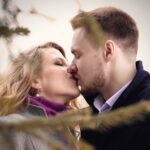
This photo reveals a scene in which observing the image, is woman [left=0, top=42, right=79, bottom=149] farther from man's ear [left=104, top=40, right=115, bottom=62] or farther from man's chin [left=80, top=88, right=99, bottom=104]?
man's ear [left=104, top=40, right=115, bottom=62]

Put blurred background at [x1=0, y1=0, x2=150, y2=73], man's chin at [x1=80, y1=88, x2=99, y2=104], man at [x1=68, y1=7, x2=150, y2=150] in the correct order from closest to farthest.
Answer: man at [x1=68, y1=7, x2=150, y2=150], man's chin at [x1=80, y1=88, x2=99, y2=104], blurred background at [x1=0, y1=0, x2=150, y2=73]

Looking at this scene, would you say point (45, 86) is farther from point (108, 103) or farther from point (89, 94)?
point (108, 103)

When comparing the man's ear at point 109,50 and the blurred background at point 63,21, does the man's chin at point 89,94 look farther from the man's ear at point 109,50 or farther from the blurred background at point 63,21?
the blurred background at point 63,21

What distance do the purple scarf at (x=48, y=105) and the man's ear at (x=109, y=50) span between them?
0.23 meters

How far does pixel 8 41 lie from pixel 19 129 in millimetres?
133

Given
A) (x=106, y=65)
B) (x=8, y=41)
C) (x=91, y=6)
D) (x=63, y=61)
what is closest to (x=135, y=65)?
(x=106, y=65)

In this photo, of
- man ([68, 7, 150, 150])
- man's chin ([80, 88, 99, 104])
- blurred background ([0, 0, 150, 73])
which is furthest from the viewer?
blurred background ([0, 0, 150, 73])

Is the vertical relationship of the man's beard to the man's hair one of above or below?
below

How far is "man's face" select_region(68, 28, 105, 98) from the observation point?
4.01 ft

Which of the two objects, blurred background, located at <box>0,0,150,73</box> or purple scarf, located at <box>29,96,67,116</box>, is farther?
blurred background, located at <box>0,0,150,73</box>

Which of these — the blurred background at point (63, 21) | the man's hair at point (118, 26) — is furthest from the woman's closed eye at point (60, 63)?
the man's hair at point (118, 26)

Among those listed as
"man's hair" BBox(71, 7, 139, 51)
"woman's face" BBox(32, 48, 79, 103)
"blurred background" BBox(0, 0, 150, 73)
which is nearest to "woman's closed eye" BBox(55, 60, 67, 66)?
"woman's face" BBox(32, 48, 79, 103)

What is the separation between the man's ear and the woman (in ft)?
0.57

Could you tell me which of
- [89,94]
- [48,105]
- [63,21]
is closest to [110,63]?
[89,94]
